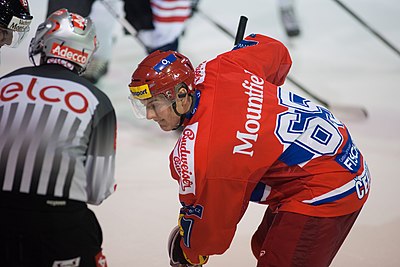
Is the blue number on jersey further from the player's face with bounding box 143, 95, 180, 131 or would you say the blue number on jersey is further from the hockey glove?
the hockey glove

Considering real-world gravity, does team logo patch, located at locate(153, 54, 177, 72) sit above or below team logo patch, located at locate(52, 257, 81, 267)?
above

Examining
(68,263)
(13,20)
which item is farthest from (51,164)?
(13,20)

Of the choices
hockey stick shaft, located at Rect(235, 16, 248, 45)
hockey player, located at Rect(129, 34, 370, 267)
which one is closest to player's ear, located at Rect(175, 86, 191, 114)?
hockey player, located at Rect(129, 34, 370, 267)

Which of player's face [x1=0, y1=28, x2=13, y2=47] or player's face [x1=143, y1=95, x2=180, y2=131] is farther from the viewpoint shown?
player's face [x1=0, y1=28, x2=13, y2=47]

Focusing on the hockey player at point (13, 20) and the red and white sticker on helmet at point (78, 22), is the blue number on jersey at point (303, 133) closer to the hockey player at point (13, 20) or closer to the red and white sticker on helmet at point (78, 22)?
the red and white sticker on helmet at point (78, 22)

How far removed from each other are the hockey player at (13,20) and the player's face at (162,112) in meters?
0.47

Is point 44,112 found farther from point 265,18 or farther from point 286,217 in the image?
point 265,18

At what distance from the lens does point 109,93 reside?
4844 mm

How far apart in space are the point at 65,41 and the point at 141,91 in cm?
26

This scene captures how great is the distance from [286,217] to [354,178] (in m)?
0.22

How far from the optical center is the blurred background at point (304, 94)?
3125 mm

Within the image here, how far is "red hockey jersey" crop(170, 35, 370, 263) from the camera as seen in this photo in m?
2.09

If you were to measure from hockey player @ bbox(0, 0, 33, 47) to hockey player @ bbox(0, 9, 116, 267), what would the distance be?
0.41 m

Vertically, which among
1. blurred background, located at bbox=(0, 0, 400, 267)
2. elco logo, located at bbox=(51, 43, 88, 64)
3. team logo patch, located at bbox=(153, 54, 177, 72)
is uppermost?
elco logo, located at bbox=(51, 43, 88, 64)
